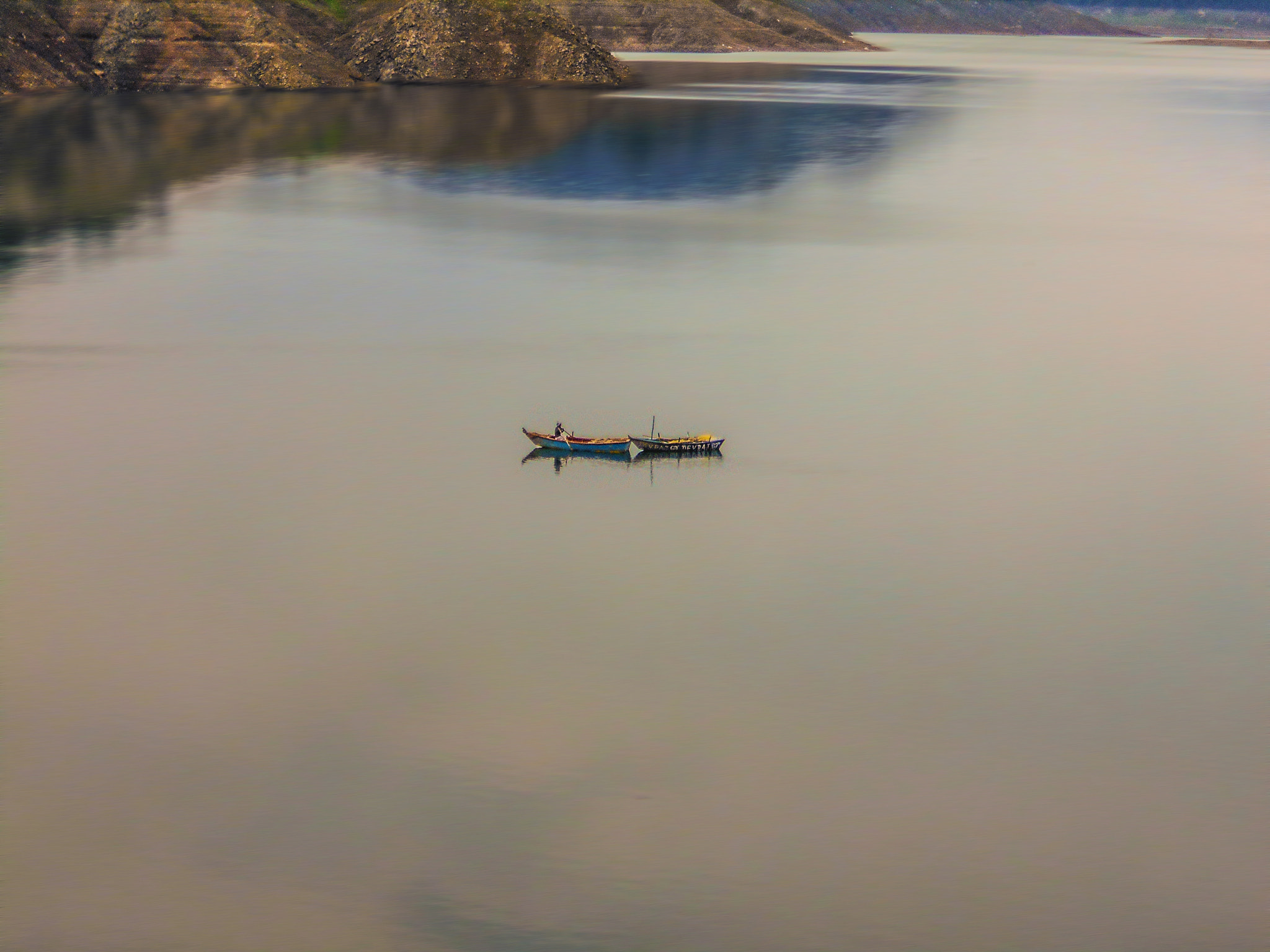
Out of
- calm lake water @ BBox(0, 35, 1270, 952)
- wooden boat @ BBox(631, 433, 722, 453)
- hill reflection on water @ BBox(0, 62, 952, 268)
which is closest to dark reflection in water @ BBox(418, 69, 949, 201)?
hill reflection on water @ BBox(0, 62, 952, 268)

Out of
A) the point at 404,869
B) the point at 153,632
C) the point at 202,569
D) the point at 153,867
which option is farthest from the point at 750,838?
the point at 202,569

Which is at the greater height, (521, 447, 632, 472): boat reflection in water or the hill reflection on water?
(521, 447, 632, 472): boat reflection in water

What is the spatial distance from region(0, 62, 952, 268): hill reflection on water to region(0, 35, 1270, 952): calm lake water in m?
25.6

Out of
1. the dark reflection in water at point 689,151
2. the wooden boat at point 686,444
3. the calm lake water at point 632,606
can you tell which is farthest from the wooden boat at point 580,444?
the dark reflection in water at point 689,151

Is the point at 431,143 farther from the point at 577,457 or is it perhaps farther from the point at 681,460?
the point at 681,460

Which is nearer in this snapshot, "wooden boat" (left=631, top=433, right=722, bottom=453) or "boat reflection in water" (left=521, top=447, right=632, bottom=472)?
"boat reflection in water" (left=521, top=447, right=632, bottom=472)

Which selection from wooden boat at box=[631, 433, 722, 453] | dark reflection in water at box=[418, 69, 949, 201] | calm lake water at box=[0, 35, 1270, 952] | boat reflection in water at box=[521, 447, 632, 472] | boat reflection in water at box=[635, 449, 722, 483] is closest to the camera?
calm lake water at box=[0, 35, 1270, 952]

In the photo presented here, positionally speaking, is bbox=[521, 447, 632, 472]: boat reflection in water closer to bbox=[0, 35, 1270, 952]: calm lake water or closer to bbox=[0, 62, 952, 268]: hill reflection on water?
bbox=[0, 35, 1270, 952]: calm lake water

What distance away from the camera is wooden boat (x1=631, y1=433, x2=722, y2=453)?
4384cm

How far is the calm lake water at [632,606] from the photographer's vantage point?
73.3 ft

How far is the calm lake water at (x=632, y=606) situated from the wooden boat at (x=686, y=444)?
1.71 ft

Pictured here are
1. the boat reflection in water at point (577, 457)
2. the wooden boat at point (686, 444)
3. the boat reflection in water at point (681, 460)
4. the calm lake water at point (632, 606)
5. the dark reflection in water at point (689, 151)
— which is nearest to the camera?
the calm lake water at point (632, 606)

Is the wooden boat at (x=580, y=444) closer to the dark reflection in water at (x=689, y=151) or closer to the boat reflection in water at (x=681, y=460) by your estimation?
the boat reflection in water at (x=681, y=460)

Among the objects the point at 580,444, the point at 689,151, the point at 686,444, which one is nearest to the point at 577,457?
the point at 580,444
